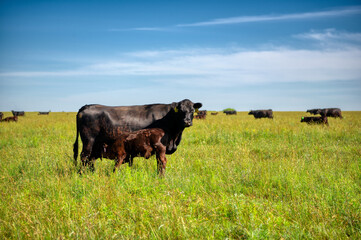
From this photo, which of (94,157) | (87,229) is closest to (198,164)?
(94,157)

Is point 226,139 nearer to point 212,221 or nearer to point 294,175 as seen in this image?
point 294,175

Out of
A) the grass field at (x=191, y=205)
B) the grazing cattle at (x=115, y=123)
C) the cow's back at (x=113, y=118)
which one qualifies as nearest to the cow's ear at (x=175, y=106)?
the grazing cattle at (x=115, y=123)

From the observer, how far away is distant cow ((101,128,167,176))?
18.9ft

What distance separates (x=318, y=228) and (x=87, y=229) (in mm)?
2989

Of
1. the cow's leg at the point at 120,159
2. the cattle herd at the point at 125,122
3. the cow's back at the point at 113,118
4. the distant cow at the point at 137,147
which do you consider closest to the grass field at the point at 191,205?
the cow's leg at the point at 120,159

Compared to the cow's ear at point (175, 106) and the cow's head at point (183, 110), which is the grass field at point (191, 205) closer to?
the cow's head at point (183, 110)

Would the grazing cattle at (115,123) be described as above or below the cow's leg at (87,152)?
above

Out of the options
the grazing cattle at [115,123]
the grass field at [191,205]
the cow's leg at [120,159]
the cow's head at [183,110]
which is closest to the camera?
the grass field at [191,205]

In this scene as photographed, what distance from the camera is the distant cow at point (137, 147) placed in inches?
227

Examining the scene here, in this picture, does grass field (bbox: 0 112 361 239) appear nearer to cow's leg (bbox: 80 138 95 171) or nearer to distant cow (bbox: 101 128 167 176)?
distant cow (bbox: 101 128 167 176)

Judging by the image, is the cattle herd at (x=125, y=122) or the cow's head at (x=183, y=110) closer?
the cow's head at (x=183, y=110)

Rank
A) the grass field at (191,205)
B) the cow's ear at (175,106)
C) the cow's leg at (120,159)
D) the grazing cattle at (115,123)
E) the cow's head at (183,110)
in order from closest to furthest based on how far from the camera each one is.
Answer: the grass field at (191,205) → the cow's leg at (120,159) → the cow's head at (183,110) → the cow's ear at (175,106) → the grazing cattle at (115,123)

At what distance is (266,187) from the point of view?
507 centimetres

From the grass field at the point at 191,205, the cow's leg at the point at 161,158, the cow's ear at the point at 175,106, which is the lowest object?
the grass field at the point at 191,205
